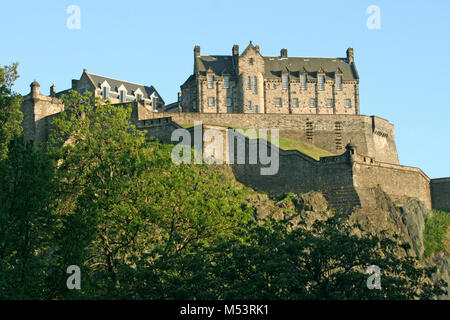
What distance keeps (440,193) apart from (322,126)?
1251cm

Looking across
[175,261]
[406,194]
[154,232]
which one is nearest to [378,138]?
[406,194]

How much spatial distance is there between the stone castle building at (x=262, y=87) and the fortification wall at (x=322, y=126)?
6.93 meters

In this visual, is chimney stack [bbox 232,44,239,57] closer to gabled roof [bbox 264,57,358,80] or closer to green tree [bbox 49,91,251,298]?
gabled roof [bbox 264,57,358,80]

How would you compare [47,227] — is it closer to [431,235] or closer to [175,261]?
[175,261]

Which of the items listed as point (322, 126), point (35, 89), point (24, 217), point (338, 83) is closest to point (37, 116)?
point (35, 89)

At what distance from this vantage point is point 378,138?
72.0 meters

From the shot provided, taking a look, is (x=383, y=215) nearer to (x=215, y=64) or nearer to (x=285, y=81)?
(x=285, y=81)

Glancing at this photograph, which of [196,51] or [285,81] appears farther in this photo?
[196,51]

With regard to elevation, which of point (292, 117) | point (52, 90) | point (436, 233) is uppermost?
point (52, 90)

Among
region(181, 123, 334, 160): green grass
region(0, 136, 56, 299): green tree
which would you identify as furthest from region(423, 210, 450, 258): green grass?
region(0, 136, 56, 299): green tree

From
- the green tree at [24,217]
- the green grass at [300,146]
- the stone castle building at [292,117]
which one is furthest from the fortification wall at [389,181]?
the green tree at [24,217]

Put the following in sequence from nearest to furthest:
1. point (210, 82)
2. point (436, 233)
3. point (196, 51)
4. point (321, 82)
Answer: point (436, 233) < point (210, 82) < point (321, 82) < point (196, 51)

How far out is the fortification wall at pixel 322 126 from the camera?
6706cm

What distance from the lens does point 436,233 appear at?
5706 centimetres
